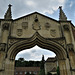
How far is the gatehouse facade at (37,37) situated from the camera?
8477 millimetres

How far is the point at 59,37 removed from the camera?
9695mm

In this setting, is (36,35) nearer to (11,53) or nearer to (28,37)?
(28,37)

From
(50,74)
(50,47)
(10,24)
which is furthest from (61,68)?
(50,74)

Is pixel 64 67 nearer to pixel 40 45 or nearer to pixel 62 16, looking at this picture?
pixel 40 45

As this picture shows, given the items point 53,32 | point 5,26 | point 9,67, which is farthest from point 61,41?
point 5,26

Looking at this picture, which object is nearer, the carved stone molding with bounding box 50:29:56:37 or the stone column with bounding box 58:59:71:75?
the stone column with bounding box 58:59:71:75

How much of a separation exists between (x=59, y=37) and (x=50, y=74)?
20265mm

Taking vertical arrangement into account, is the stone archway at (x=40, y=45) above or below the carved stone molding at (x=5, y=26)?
below

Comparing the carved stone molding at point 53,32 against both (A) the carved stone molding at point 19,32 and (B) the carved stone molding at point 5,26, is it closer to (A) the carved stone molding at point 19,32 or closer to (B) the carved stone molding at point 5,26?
(A) the carved stone molding at point 19,32

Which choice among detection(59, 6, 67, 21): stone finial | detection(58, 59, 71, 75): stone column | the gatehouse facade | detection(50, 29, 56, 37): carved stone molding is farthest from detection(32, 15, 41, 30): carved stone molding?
detection(58, 59, 71, 75): stone column

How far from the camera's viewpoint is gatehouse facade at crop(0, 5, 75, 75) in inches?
334

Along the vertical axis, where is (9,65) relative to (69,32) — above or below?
below

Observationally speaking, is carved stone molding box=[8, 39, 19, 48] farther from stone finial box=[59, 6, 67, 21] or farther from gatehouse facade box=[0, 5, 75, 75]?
stone finial box=[59, 6, 67, 21]

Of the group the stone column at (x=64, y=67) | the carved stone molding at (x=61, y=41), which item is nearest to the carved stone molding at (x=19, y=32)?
the carved stone molding at (x=61, y=41)
